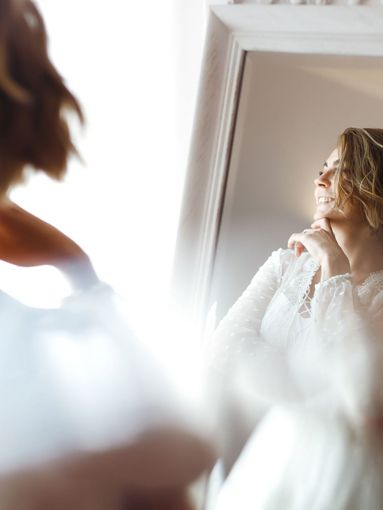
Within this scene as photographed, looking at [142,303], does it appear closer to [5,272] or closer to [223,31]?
[5,272]

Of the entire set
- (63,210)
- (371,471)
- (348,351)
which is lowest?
→ (371,471)

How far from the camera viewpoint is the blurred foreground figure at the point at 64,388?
0.48 meters

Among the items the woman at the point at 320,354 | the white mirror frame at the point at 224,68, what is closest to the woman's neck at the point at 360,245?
the woman at the point at 320,354

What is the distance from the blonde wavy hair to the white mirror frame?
0.33 ft

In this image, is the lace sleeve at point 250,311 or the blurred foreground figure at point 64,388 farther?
the lace sleeve at point 250,311

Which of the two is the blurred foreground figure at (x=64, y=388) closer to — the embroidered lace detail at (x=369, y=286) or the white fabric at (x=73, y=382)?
the white fabric at (x=73, y=382)

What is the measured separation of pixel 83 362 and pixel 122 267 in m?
0.25

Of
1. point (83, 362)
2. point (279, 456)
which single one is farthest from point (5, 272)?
point (279, 456)

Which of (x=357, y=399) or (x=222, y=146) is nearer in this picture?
(x=357, y=399)

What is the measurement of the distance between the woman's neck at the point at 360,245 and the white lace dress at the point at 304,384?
16 mm

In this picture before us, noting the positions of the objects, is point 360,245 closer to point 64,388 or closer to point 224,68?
point 224,68

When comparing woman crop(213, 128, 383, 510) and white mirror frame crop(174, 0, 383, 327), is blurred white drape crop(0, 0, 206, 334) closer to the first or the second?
white mirror frame crop(174, 0, 383, 327)

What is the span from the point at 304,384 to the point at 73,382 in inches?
10.5

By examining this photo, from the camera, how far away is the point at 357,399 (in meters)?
0.64
